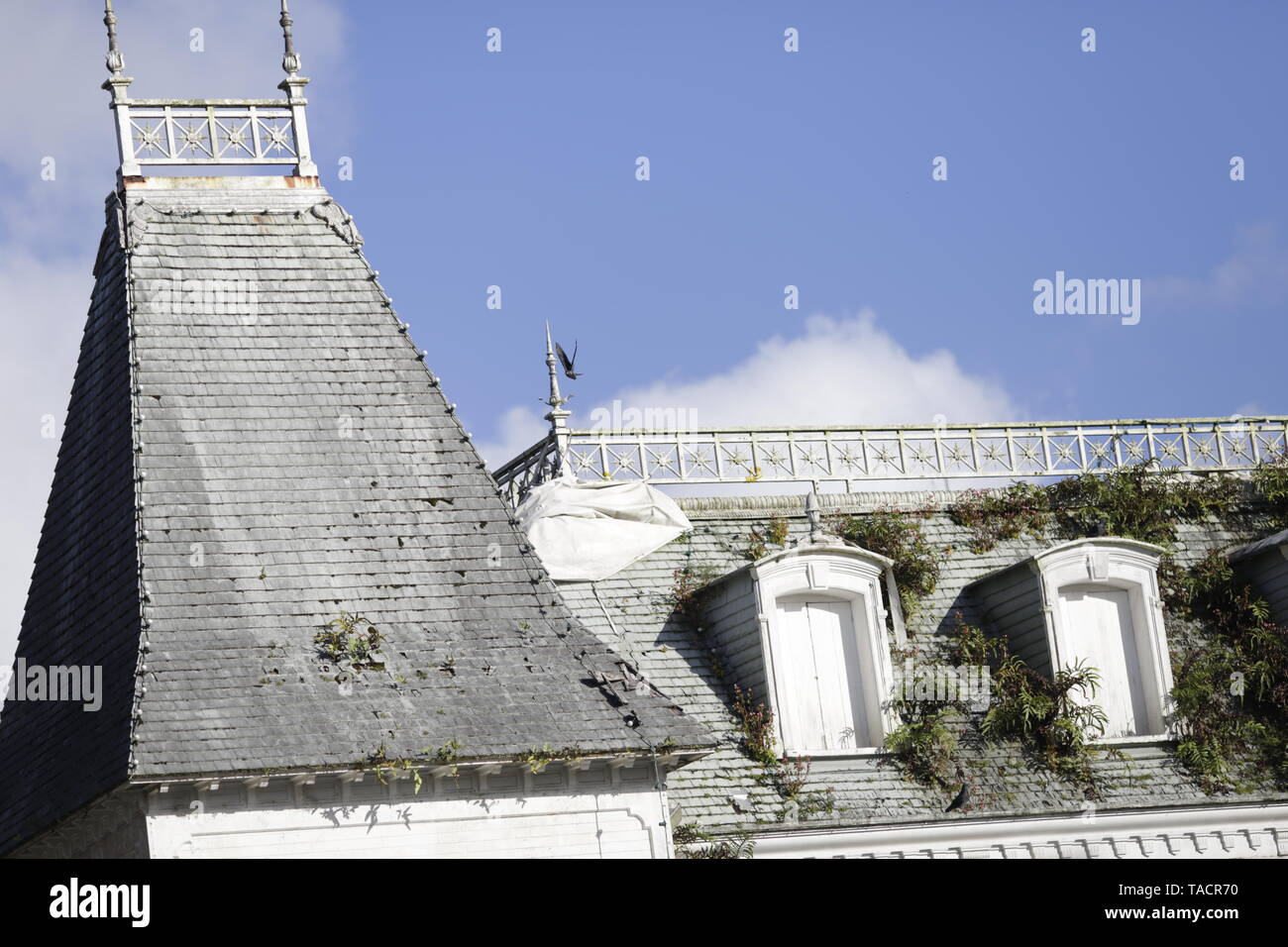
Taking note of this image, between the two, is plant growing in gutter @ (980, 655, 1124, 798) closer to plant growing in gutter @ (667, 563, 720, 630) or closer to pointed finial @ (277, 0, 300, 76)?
plant growing in gutter @ (667, 563, 720, 630)

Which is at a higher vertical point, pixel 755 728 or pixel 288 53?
pixel 288 53

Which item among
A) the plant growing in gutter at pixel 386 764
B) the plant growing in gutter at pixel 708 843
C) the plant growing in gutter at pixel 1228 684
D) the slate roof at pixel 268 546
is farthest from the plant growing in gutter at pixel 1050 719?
the plant growing in gutter at pixel 386 764

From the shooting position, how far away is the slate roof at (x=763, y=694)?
21.1 metres

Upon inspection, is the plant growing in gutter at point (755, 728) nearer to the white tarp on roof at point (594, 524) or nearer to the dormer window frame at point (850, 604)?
the dormer window frame at point (850, 604)

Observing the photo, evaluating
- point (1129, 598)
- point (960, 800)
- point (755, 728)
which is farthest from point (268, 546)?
point (1129, 598)

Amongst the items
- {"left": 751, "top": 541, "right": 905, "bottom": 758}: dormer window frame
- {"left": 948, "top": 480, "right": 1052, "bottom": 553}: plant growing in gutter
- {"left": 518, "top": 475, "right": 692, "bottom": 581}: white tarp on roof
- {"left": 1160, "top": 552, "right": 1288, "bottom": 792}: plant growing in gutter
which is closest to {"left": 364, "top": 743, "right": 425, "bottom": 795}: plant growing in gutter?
{"left": 518, "top": 475, "right": 692, "bottom": 581}: white tarp on roof

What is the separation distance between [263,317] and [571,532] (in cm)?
416

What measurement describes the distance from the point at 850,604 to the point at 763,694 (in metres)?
1.64

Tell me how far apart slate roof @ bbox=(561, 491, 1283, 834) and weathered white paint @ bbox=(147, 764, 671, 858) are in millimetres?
979

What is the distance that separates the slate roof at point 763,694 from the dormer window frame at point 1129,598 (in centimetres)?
53

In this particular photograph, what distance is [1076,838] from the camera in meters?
21.5

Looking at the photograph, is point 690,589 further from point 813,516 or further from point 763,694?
point 763,694
